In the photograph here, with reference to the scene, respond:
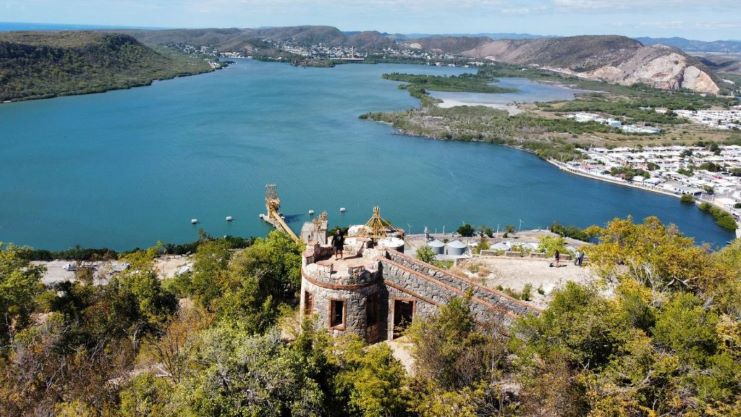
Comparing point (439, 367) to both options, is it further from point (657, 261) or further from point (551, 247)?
point (551, 247)

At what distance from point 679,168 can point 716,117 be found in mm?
61550

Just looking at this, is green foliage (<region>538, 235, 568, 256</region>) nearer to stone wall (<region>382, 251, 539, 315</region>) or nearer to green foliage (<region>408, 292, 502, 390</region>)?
stone wall (<region>382, 251, 539, 315</region>)

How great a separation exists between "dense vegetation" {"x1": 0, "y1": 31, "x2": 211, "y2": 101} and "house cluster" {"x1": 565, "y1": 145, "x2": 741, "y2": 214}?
121m

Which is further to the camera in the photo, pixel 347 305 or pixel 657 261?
pixel 657 261

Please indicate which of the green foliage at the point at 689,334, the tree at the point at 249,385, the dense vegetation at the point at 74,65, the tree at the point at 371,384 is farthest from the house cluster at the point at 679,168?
the dense vegetation at the point at 74,65

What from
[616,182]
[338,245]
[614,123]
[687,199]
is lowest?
[687,199]

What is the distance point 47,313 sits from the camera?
2245cm

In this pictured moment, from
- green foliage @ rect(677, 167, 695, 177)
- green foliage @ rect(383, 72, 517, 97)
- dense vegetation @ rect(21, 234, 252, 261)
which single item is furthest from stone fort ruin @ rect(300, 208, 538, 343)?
green foliage @ rect(383, 72, 517, 97)

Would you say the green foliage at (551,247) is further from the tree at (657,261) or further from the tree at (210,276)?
the tree at (210,276)

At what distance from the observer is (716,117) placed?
419 feet

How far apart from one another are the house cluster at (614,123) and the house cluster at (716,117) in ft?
60.0

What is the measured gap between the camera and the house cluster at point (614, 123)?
10738 centimetres

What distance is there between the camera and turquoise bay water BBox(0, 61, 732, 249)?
189 ft

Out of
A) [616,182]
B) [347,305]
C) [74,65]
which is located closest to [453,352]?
[347,305]
